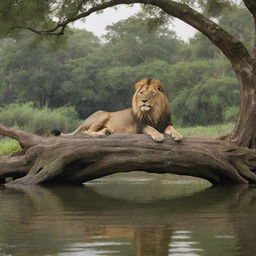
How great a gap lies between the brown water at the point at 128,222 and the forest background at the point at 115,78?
1089 inches

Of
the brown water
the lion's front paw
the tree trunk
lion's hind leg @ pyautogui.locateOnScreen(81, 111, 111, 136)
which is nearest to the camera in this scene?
the brown water

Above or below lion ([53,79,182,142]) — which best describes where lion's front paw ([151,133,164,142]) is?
below

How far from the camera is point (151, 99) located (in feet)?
37.8

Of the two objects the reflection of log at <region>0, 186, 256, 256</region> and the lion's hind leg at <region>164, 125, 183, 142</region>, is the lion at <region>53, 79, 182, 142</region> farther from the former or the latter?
the reflection of log at <region>0, 186, 256, 256</region>

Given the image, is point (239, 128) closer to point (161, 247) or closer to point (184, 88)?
point (161, 247)

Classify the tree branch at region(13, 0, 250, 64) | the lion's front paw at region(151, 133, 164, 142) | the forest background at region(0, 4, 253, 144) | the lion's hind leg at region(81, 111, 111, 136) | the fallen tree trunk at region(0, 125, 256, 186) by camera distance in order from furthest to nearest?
1. the forest background at region(0, 4, 253, 144)
2. the tree branch at region(13, 0, 250, 64)
3. the lion's hind leg at region(81, 111, 111, 136)
4. the fallen tree trunk at region(0, 125, 256, 186)
5. the lion's front paw at region(151, 133, 164, 142)

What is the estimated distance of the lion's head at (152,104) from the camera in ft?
37.7

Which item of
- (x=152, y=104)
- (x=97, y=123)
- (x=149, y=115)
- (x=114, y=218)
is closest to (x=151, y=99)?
(x=152, y=104)

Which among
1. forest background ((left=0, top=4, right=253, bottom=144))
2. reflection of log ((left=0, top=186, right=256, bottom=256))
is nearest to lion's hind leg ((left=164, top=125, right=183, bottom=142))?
reflection of log ((left=0, top=186, right=256, bottom=256))

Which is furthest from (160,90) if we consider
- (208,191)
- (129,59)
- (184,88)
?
(129,59)

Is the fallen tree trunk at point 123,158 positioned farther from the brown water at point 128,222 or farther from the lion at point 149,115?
the brown water at point 128,222

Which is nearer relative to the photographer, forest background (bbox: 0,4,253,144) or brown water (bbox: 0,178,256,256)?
brown water (bbox: 0,178,256,256)

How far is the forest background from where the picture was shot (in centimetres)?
4441

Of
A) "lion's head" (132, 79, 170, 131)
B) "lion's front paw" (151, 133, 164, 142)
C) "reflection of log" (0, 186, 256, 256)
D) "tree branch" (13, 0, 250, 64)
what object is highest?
"tree branch" (13, 0, 250, 64)
